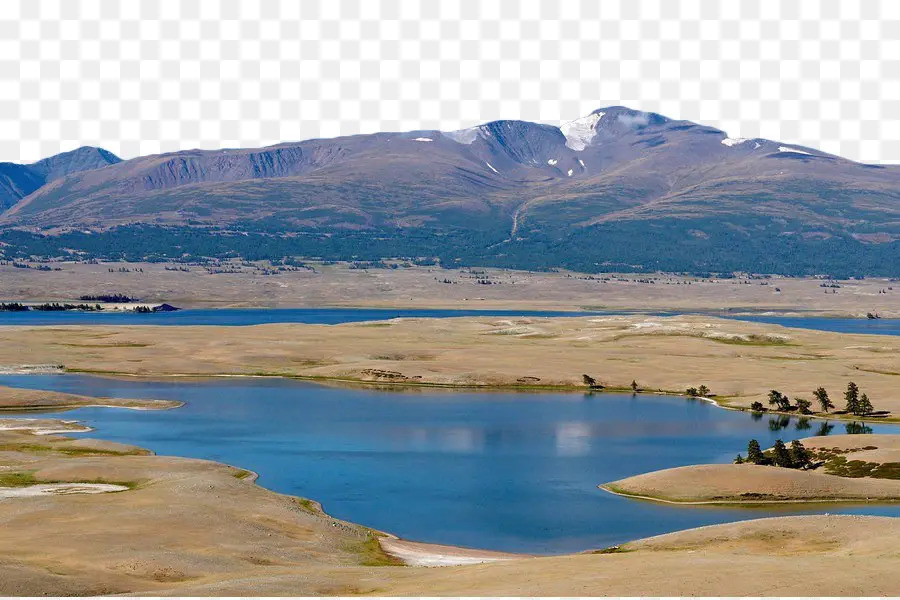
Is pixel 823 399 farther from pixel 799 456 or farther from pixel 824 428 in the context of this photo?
pixel 799 456

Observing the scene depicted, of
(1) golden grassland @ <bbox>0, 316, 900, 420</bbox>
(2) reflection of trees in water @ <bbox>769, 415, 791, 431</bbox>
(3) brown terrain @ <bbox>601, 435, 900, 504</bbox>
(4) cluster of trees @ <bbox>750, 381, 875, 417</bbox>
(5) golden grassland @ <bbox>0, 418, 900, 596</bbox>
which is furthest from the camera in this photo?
(1) golden grassland @ <bbox>0, 316, 900, 420</bbox>

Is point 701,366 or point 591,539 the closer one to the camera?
point 591,539

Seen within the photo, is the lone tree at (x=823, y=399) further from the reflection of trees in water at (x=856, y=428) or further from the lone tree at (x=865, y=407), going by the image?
the reflection of trees in water at (x=856, y=428)

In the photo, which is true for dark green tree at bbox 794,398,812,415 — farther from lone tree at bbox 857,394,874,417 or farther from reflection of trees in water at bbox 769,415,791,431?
lone tree at bbox 857,394,874,417

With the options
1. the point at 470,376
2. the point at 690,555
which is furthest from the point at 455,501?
the point at 470,376

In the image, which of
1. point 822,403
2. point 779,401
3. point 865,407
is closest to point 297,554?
point 865,407

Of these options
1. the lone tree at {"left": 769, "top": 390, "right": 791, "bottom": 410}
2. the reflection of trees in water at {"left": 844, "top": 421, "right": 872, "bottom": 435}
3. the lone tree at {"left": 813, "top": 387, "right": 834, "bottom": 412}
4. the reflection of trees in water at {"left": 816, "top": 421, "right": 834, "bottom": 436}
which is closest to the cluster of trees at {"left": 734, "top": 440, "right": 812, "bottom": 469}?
the reflection of trees in water at {"left": 816, "top": 421, "right": 834, "bottom": 436}

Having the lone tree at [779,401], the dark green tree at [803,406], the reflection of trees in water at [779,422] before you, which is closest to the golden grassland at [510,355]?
the lone tree at [779,401]

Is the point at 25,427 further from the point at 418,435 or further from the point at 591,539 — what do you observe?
the point at 591,539
